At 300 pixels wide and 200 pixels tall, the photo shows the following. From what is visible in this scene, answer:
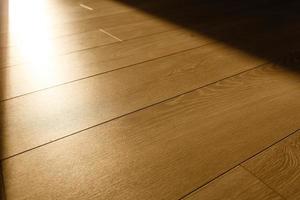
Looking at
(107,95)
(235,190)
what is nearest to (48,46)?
(107,95)

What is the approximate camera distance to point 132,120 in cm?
63

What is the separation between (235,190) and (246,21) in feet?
2.70

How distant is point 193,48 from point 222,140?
16.5 inches

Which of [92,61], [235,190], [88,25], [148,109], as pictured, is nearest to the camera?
[235,190]

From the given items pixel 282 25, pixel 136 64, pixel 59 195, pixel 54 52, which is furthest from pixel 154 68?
pixel 282 25

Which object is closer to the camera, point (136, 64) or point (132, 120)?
point (132, 120)

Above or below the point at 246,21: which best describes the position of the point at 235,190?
below

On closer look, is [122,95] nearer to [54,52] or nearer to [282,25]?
[54,52]

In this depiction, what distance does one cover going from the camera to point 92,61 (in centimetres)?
85

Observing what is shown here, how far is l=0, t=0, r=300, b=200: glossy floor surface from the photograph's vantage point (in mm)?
505

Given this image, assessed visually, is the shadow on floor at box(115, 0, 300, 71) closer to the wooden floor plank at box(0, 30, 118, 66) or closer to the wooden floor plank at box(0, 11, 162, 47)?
the wooden floor plank at box(0, 11, 162, 47)

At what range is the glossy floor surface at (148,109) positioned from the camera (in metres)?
0.50

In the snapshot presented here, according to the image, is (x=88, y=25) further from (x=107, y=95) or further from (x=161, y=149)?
(x=161, y=149)

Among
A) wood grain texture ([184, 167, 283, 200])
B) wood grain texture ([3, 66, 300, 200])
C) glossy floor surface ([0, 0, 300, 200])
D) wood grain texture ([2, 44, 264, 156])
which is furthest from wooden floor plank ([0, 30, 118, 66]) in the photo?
wood grain texture ([184, 167, 283, 200])
